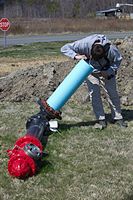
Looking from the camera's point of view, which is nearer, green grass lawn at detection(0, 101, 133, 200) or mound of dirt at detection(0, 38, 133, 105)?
green grass lawn at detection(0, 101, 133, 200)

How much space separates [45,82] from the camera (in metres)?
8.36

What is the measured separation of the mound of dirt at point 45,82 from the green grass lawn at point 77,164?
97 centimetres

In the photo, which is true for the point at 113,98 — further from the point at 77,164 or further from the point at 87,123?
the point at 77,164

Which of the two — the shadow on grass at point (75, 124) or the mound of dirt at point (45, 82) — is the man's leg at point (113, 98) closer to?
the shadow on grass at point (75, 124)

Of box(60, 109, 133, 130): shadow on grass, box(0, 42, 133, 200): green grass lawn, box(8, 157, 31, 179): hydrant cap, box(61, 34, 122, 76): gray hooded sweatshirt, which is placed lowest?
box(60, 109, 133, 130): shadow on grass

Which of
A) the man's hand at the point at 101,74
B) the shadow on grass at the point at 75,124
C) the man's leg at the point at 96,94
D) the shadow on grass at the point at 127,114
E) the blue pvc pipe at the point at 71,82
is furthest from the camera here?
the shadow on grass at the point at 127,114

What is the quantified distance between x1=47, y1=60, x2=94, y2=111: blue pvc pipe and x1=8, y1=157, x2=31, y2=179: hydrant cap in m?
1.60

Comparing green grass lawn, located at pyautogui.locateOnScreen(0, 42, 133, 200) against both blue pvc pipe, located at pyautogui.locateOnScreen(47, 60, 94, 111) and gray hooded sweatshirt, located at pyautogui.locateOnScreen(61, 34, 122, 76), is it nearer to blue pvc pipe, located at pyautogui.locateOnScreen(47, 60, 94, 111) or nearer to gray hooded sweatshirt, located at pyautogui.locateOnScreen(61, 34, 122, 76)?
blue pvc pipe, located at pyautogui.locateOnScreen(47, 60, 94, 111)

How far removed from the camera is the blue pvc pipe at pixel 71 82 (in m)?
6.14

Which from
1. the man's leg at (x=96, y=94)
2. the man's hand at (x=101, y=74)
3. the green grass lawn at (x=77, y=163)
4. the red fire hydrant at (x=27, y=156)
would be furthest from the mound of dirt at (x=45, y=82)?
the red fire hydrant at (x=27, y=156)

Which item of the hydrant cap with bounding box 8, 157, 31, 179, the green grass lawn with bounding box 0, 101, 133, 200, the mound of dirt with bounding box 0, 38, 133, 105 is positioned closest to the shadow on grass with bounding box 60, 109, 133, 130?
the green grass lawn with bounding box 0, 101, 133, 200

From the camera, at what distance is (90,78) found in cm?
643

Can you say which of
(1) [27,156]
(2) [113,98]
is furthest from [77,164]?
(2) [113,98]

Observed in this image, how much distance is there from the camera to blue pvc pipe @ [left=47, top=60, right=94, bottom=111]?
20.1ft
